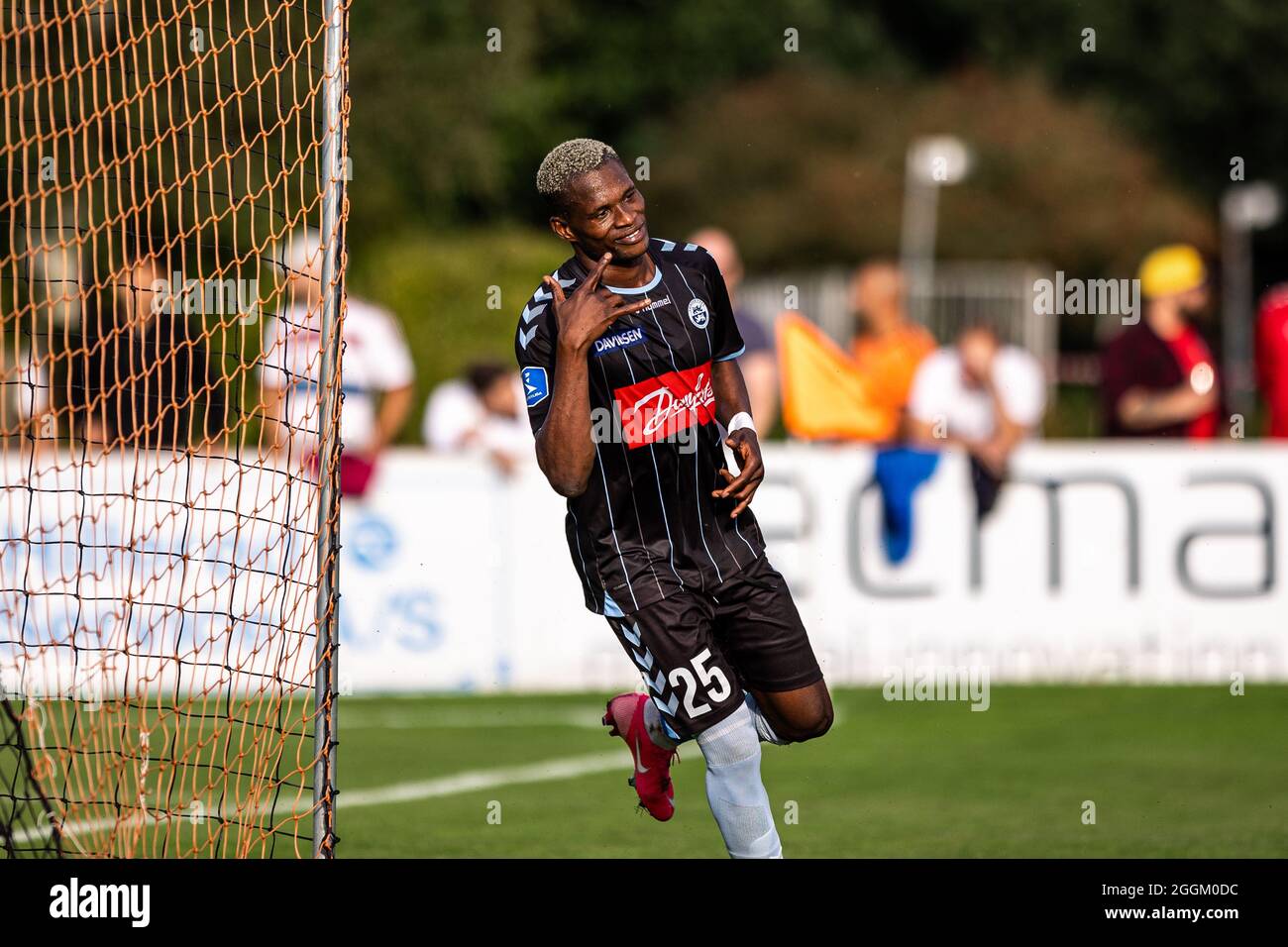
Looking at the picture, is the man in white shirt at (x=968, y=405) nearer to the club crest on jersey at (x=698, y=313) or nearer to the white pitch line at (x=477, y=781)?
the white pitch line at (x=477, y=781)

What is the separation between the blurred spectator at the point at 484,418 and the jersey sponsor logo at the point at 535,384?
611cm

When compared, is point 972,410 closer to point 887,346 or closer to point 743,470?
point 887,346

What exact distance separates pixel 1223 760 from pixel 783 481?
3487 millimetres

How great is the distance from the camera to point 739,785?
5.83m

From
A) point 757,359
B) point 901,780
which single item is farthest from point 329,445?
point 757,359

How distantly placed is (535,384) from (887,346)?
277 inches

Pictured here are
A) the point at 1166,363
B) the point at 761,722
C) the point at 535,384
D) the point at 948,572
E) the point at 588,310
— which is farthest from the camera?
the point at 1166,363

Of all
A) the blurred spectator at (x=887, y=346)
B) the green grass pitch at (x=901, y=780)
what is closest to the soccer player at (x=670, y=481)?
the green grass pitch at (x=901, y=780)

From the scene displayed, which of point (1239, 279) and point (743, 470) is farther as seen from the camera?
point (1239, 279)

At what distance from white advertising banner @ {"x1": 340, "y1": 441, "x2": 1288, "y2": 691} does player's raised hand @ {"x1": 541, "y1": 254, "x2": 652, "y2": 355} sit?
6.12 metres

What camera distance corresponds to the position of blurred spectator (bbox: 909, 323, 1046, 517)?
39.3ft

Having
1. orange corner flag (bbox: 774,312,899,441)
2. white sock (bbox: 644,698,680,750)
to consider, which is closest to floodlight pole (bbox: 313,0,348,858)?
white sock (bbox: 644,698,680,750)

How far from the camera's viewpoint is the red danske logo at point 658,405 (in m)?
5.81
